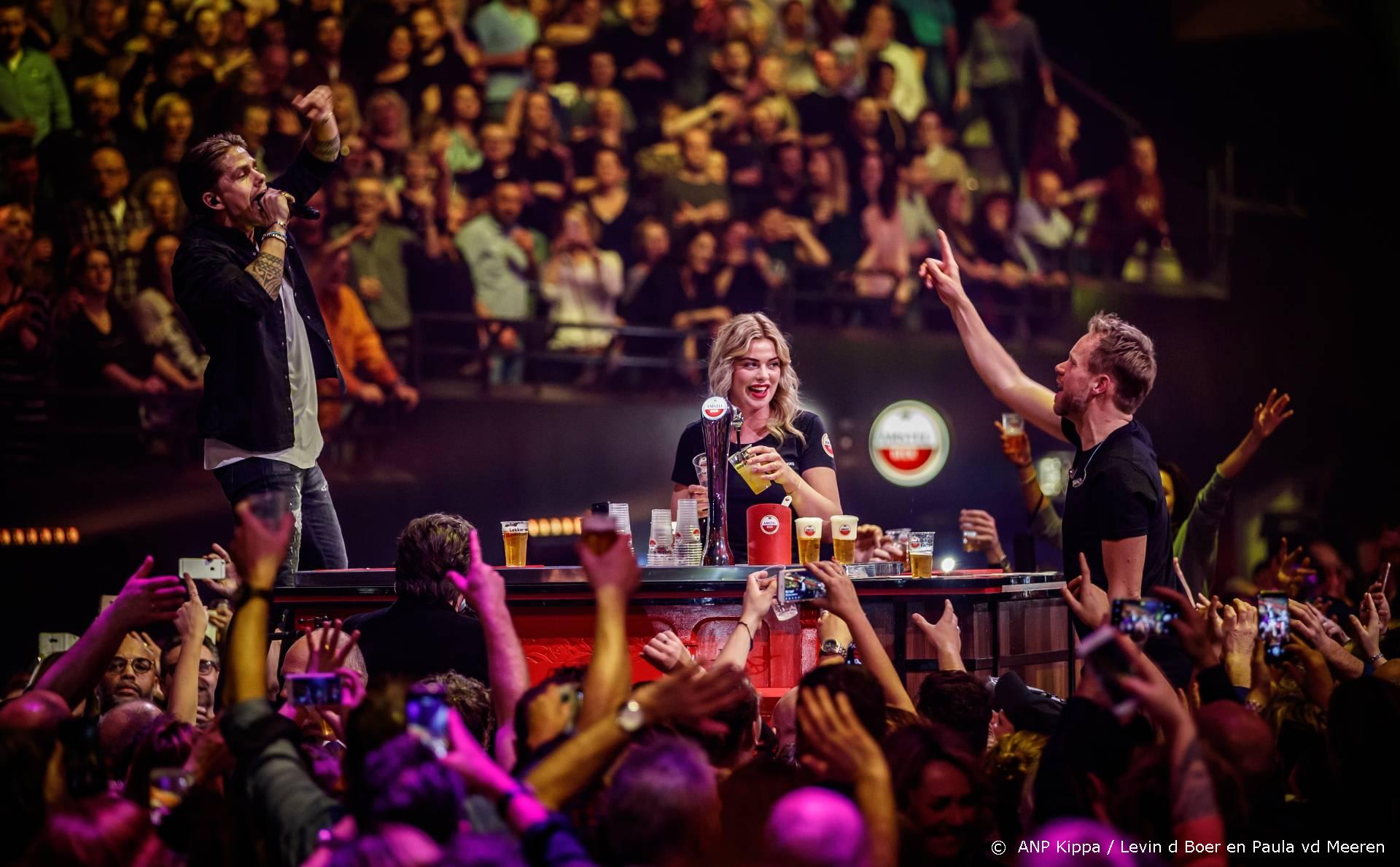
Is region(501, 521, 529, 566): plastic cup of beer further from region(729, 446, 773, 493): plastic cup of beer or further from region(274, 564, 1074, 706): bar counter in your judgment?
region(729, 446, 773, 493): plastic cup of beer

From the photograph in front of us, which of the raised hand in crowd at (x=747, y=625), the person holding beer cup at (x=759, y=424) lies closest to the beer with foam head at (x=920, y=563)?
the person holding beer cup at (x=759, y=424)

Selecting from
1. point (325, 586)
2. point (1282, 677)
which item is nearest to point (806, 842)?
point (1282, 677)

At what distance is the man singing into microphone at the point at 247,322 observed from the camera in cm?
375

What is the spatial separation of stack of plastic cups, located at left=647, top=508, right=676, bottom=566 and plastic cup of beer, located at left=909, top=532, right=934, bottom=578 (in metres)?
0.76

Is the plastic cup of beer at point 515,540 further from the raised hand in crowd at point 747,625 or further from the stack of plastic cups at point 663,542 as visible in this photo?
the raised hand in crowd at point 747,625

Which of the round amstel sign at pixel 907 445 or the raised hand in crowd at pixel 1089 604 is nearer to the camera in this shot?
the raised hand in crowd at pixel 1089 604

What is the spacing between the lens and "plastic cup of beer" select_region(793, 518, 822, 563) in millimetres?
3736

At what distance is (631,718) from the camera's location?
188 centimetres

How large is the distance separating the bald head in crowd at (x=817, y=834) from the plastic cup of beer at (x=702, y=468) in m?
2.43

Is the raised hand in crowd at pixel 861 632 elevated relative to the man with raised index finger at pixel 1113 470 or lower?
lower

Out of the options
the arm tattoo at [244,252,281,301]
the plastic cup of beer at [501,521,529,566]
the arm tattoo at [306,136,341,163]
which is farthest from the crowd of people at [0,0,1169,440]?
the plastic cup of beer at [501,521,529,566]

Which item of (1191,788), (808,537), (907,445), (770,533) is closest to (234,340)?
(770,533)

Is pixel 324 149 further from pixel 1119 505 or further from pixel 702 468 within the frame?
pixel 1119 505

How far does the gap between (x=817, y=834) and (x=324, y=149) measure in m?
3.16
